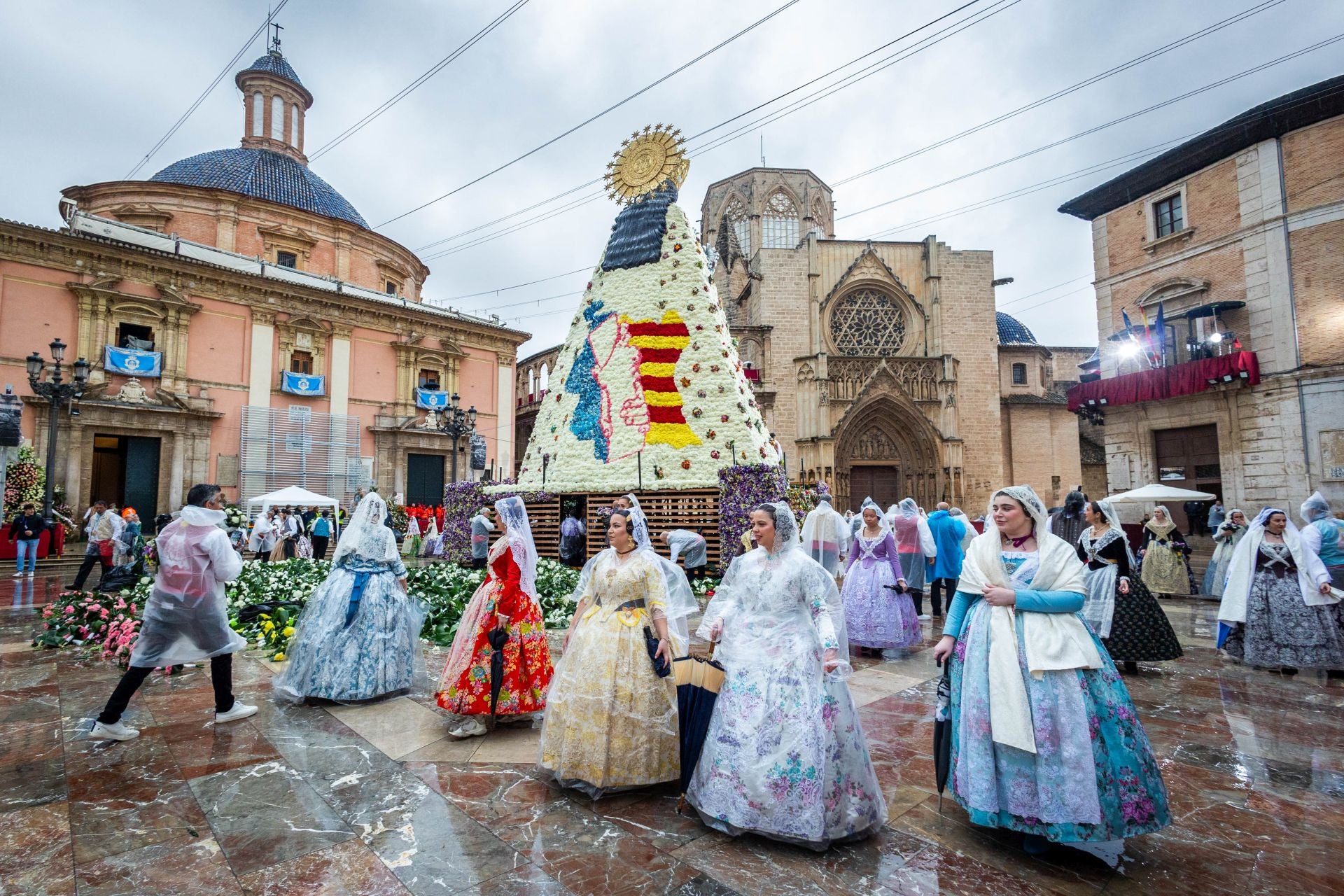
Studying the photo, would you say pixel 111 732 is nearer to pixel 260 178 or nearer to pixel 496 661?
pixel 496 661

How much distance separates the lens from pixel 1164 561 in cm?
1095

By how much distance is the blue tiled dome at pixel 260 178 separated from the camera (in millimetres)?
23938

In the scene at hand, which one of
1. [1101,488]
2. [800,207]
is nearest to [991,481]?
[1101,488]

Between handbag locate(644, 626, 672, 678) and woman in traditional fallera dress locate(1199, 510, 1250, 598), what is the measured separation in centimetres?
792

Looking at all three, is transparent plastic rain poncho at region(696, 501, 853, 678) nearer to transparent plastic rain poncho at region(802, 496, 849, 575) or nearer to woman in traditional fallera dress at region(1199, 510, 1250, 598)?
transparent plastic rain poncho at region(802, 496, 849, 575)

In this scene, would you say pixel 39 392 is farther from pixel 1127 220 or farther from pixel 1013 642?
pixel 1127 220

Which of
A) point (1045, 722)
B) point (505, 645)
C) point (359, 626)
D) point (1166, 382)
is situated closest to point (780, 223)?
point (1166, 382)

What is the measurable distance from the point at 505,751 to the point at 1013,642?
296 cm

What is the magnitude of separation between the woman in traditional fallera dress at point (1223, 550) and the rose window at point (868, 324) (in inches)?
717

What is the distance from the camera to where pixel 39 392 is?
13.4 m

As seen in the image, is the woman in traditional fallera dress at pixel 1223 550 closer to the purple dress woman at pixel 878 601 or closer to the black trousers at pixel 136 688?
the purple dress woman at pixel 878 601

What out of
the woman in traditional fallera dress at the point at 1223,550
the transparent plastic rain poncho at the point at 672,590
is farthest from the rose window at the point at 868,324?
the transparent plastic rain poncho at the point at 672,590

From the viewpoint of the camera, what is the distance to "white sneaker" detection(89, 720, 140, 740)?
4051 millimetres

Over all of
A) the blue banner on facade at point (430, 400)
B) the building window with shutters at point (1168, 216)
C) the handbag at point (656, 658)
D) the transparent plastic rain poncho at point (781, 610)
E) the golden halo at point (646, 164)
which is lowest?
the handbag at point (656, 658)
